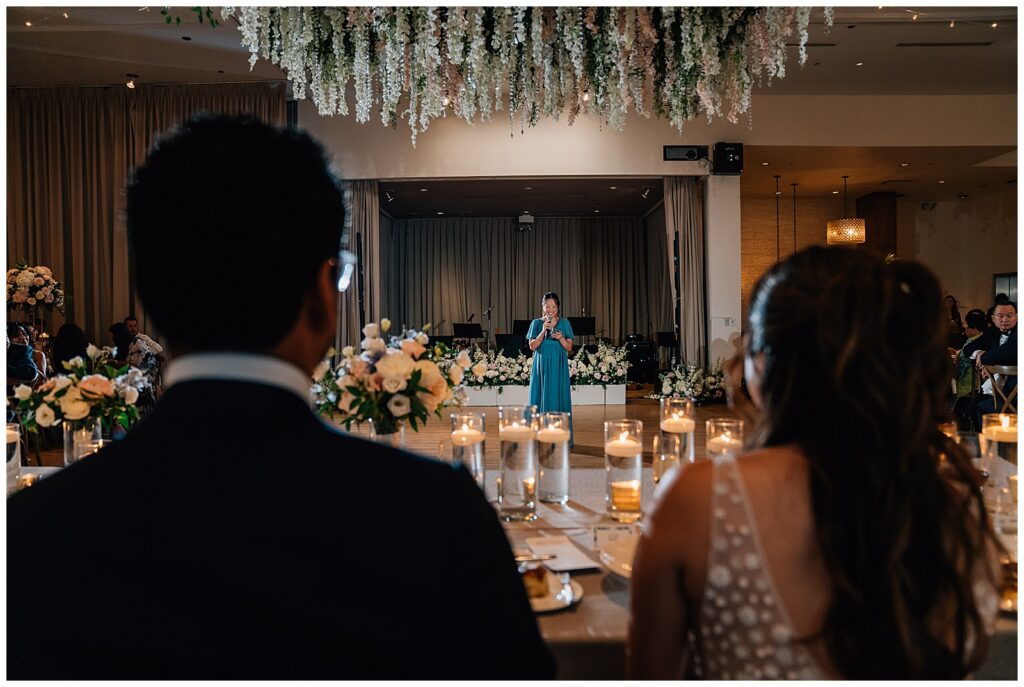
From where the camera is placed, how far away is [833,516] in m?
0.98

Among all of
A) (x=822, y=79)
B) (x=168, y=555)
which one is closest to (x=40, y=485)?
(x=168, y=555)

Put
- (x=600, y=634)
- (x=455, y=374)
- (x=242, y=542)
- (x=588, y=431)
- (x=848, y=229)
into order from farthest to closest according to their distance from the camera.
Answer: (x=848, y=229) < (x=588, y=431) < (x=455, y=374) < (x=600, y=634) < (x=242, y=542)

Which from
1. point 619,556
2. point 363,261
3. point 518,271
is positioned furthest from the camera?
point 518,271

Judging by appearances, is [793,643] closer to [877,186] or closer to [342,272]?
[342,272]

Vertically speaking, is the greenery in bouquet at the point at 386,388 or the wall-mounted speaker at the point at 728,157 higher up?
the wall-mounted speaker at the point at 728,157

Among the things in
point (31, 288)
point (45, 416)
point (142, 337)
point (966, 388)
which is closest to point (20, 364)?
point (31, 288)

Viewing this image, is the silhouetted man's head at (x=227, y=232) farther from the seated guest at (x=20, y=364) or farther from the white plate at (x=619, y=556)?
the seated guest at (x=20, y=364)

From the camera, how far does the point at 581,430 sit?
8.49m

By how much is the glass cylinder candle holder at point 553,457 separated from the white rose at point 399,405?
0.39m

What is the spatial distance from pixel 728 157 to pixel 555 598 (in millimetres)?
9742

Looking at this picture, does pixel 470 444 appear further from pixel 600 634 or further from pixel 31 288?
pixel 31 288

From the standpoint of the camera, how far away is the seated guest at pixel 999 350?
635 cm

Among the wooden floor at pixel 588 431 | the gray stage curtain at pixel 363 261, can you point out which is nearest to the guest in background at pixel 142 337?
the wooden floor at pixel 588 431

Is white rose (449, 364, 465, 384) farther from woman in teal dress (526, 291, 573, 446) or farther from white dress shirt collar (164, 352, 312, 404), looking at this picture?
woman in teal dress (526, 291, 573, 446)
